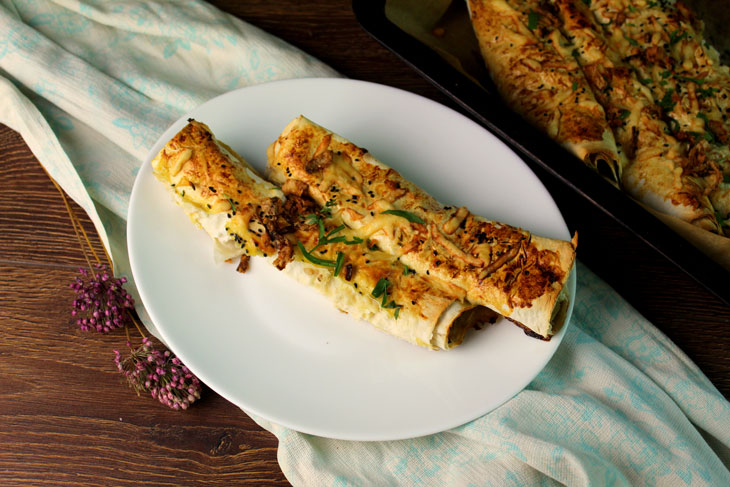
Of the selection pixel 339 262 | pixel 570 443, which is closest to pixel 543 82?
pixel 339 262

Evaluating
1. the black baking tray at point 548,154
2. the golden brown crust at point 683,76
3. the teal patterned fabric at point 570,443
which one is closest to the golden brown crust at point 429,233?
the black baking tray at point 548,154

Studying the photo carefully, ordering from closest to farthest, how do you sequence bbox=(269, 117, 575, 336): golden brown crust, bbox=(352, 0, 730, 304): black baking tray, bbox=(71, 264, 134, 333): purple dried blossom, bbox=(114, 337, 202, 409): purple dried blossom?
1. bbox=(269, 117, 575, 336): golden brown crust
2. bbox=(352, 0, 730, 304): black baking tray
3. bbox=(114, 337, 202, 409): purple dried blossom
4. bbox=(71, 264, 134, 333): purple dried blossom

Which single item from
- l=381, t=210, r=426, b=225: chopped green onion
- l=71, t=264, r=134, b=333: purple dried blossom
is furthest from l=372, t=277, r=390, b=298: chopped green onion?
l=71, t=264, r=134, b=333: purple dried blossom

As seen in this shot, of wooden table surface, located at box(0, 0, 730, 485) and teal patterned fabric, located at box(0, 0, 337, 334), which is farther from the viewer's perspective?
teal patterned fabric, located at box(0, 0, 337, 334)

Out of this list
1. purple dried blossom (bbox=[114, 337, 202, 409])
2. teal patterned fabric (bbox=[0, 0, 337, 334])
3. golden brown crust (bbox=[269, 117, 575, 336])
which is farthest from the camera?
teal patterned fabric (bbox=[0, 0, 337, 334])

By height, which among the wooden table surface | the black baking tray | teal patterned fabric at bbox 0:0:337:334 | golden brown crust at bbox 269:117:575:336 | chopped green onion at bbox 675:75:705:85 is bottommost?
the wooden table surface

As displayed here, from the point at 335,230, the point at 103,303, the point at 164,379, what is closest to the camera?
the point at 335,230

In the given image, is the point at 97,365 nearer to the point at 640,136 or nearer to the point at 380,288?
the point at 380,288

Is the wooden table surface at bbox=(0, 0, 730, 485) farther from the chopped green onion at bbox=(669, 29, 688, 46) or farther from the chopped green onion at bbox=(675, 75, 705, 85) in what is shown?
the chopped green onion at bbox=(669, 29, 688, 46)
